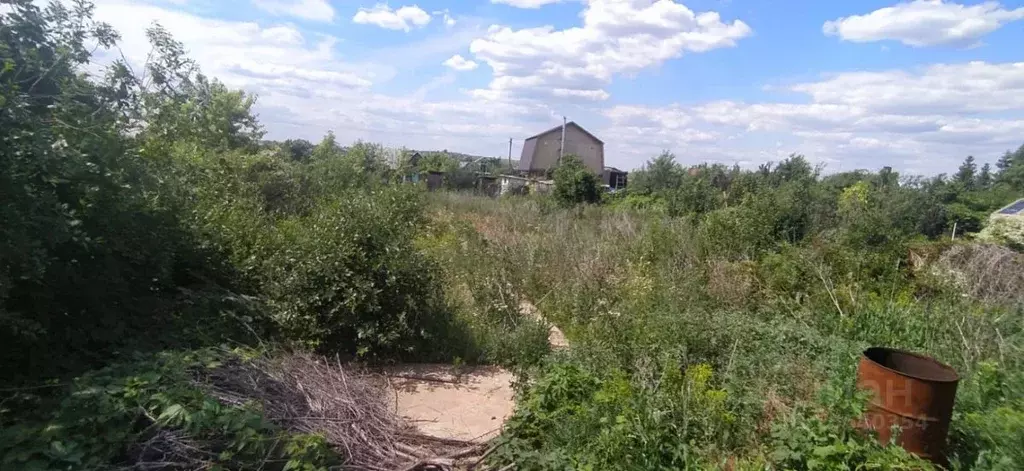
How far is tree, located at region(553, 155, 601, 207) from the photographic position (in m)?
17.8

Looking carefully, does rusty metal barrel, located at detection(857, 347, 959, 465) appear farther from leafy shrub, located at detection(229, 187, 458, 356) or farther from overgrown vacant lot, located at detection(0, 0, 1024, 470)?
leafy shrub, located at detection(229, 187, 458, 356)

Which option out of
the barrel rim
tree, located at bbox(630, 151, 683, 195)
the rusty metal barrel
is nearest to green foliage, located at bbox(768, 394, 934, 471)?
the rusty metal barrel

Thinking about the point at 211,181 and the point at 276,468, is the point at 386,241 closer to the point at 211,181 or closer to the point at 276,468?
the point at 276,468

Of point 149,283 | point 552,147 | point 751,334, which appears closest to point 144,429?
point 149,283

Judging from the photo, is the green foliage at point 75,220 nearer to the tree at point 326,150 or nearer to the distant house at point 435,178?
the tree at point 326,150

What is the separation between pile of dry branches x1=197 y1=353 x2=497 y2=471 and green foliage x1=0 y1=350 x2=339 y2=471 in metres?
0.22

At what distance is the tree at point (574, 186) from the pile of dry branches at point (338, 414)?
13.6m

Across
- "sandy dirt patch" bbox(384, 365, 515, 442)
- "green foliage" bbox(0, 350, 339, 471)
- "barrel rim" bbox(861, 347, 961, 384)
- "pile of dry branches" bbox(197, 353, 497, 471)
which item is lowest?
"sandy dirt patch" bbox(384, 365, 515, 442)

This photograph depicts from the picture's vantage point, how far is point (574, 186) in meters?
17.8

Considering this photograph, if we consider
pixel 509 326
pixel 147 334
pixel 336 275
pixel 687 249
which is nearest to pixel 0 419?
pixel 147 334

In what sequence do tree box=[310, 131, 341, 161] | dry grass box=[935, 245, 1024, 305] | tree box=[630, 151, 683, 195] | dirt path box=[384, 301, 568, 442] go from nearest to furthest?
dirt path box=[384, 301, 568, 442] → dry grass box=[935, 245, 1024, 305] → tree box=[310, 131, 341, 161] → tree box=[630, 151, 683, 195]

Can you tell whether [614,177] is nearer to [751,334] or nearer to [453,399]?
[751,334]

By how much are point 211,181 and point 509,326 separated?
434cm

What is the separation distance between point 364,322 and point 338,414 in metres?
1.46
